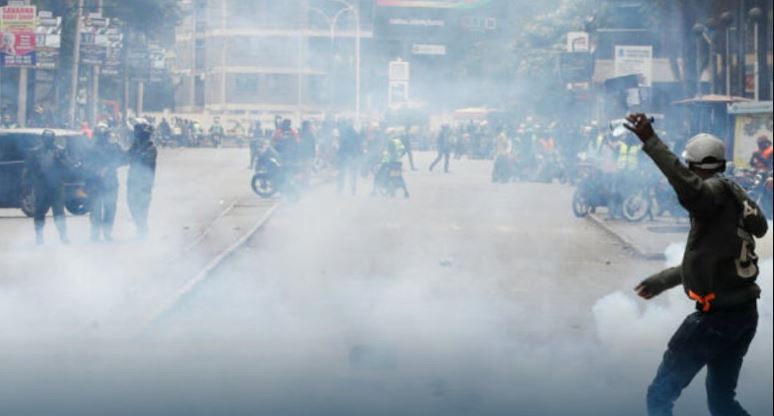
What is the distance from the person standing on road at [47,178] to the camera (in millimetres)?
15562

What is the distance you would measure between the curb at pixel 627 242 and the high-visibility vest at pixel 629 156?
3.15ft

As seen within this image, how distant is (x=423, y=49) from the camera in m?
17.3

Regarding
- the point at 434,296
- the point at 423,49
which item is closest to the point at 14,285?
the point at 434,296

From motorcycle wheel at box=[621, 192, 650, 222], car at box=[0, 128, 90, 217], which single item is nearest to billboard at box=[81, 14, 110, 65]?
car at box=[0, 128, 90, 217]

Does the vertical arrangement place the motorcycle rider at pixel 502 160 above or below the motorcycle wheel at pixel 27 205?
above

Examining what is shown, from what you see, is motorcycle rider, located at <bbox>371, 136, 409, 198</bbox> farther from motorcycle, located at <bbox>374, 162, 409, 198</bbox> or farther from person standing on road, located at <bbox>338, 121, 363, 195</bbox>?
person standing on road, located at <bbox>338, 121, 363, 195</bbox>

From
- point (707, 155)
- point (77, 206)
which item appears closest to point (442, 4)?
point (77, 206)

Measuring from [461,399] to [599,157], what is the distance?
15.7 meters

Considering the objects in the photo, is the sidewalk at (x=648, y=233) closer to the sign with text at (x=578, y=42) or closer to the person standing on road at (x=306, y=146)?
the sign with text at (x=578, y=42)

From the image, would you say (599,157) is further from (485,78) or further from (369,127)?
Answer: (369,127)

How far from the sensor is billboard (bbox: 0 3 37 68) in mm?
14766

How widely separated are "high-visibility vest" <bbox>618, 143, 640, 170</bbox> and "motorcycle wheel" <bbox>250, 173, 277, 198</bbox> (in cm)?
663

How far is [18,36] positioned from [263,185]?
32.1ft

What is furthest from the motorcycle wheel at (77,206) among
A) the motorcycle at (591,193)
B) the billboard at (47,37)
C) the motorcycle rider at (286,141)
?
the motorcycle at (591,193)
